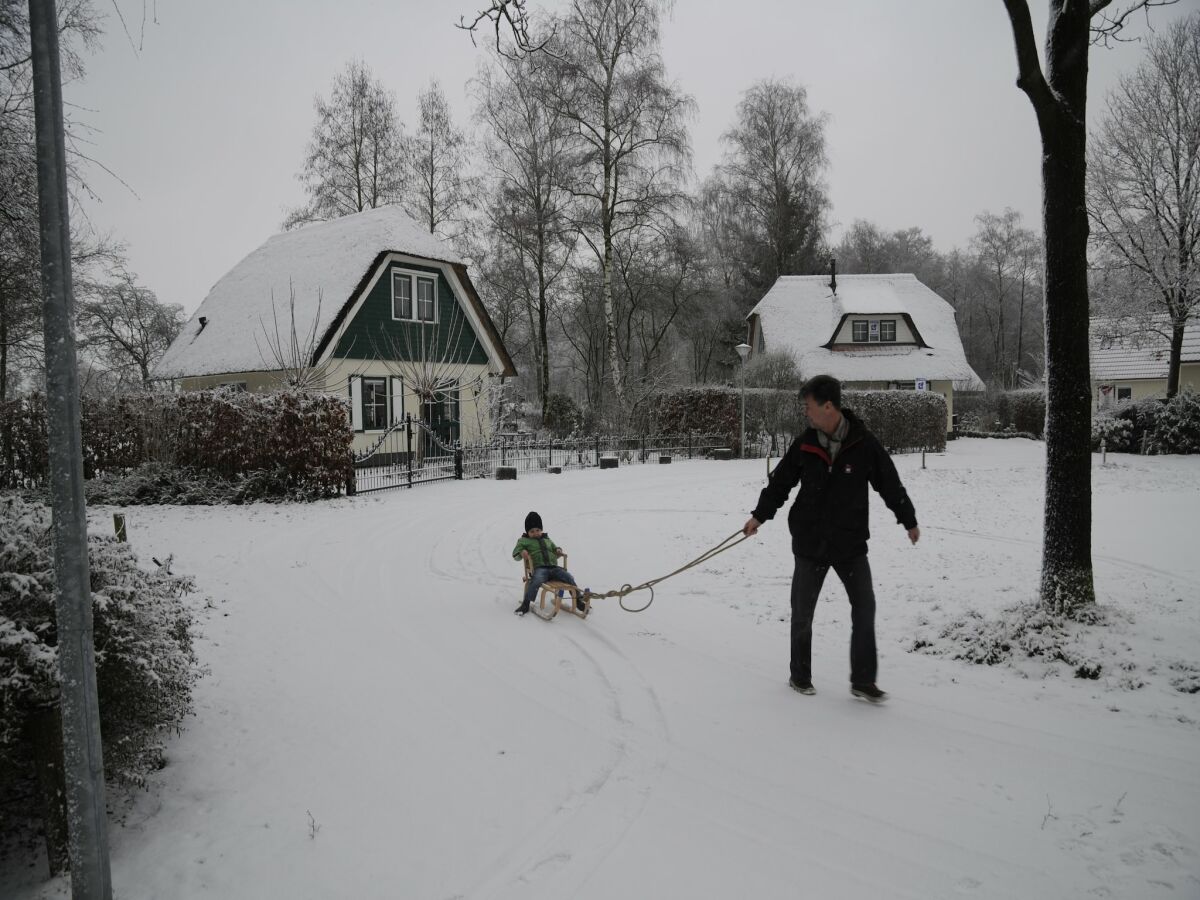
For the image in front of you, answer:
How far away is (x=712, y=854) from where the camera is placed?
2.81m

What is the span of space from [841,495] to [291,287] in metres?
21.2

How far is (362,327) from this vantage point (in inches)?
830

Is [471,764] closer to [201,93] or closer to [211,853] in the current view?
[211,853]

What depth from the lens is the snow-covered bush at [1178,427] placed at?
19.2m

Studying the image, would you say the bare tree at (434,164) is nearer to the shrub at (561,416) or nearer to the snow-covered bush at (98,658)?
the shrub at (561,416)

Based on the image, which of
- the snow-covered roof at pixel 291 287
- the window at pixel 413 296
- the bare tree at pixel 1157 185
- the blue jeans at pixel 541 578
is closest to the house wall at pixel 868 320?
the bare tree at pixel 1157 185

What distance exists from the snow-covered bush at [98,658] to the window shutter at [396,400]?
19059mm

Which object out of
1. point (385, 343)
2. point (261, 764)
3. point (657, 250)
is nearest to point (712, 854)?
point (261, 764)

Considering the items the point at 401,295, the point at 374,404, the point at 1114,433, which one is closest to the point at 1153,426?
the point at 1114,433

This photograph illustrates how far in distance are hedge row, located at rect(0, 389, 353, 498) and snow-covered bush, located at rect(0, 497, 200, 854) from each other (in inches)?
387

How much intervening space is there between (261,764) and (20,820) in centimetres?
97

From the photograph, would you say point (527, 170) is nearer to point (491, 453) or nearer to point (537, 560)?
point (491, 453)

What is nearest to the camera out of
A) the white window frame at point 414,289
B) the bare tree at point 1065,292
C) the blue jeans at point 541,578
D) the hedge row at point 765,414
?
the bare tree at point 1065,292

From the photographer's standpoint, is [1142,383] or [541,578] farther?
[1142,383]
